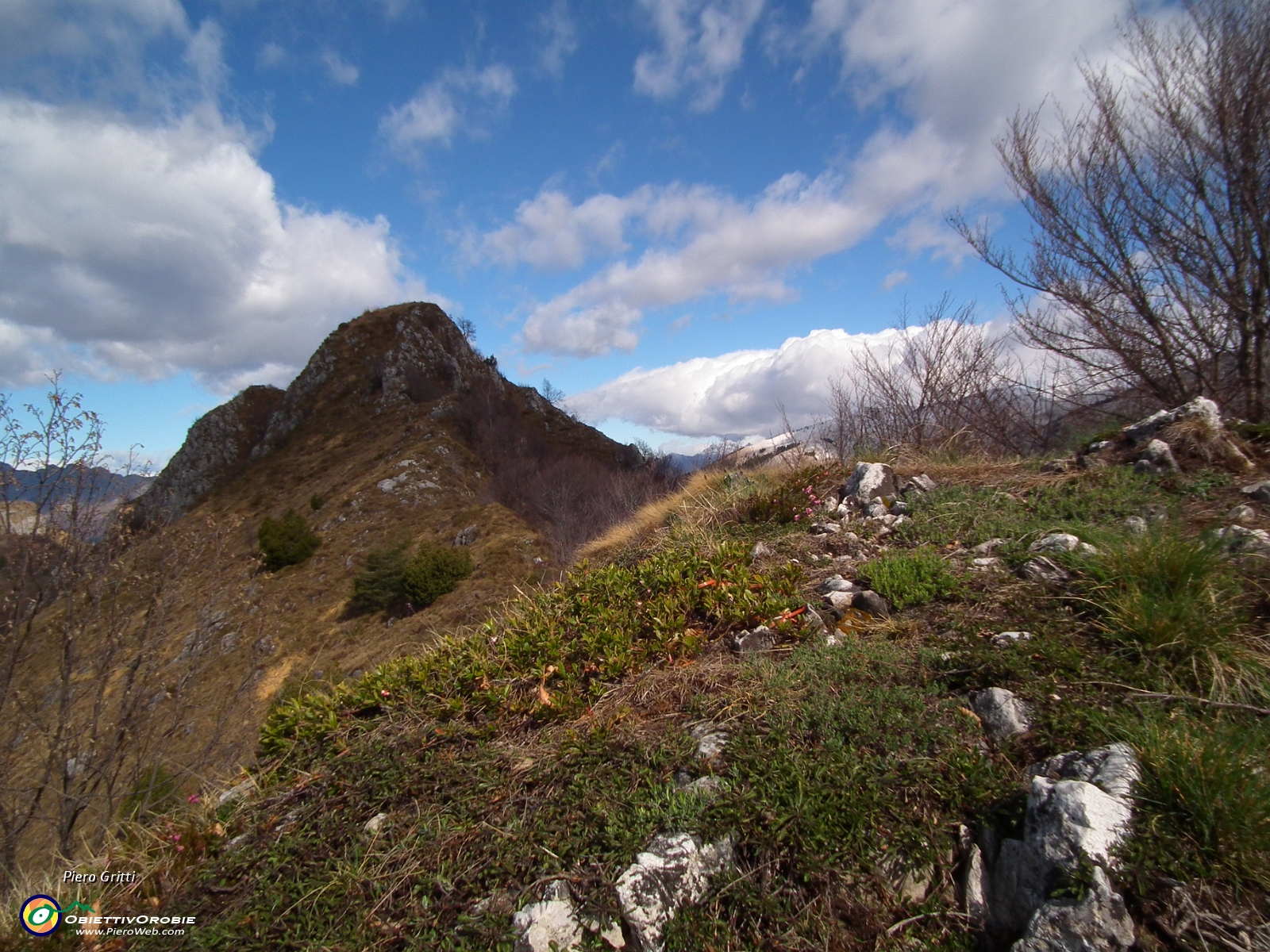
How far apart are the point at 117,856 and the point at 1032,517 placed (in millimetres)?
5690

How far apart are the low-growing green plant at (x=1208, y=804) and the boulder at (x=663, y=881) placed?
4.00 feet

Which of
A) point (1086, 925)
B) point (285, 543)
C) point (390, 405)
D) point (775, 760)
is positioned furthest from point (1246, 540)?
point (390, 405)

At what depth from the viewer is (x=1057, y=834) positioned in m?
1.70

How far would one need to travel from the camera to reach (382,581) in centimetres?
2108

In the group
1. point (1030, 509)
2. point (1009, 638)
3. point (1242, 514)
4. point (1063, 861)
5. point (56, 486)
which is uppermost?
point (56, 486)

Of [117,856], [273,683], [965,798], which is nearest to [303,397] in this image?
[273,683]

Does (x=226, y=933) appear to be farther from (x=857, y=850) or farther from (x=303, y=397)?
(x=303, y=397)

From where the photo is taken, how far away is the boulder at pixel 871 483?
5297 mm

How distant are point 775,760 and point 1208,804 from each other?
123 cm

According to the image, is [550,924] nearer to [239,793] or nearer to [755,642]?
[755,642]

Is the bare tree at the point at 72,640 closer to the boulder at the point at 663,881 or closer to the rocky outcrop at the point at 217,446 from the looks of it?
the boulder at the point at 663,881

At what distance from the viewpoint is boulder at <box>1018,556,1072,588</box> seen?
324cm

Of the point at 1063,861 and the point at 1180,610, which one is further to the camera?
the point at 1180,610

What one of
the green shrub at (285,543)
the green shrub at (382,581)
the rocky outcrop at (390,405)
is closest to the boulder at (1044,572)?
the green shrub at (382,581)
